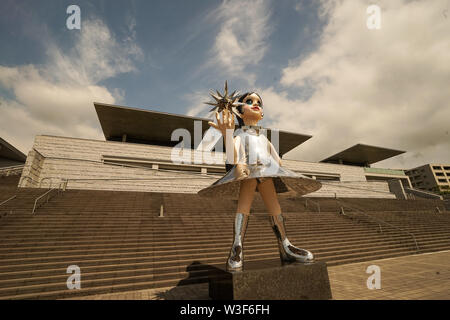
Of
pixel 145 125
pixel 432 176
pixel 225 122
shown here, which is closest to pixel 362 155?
pixel 145 125

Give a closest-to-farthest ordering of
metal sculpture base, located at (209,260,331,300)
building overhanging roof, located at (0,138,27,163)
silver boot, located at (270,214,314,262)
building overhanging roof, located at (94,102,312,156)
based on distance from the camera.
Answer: metal sculpture base, located at (209,260,331,300)
silver boot, located at (270,214,314,262)
building overhanging roof, located at (94,102,312,156)
building overhanging roof, located at (0,138,27,163)

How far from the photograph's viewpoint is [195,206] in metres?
12.1

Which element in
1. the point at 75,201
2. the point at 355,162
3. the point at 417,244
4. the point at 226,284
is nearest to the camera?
the point at 226,284

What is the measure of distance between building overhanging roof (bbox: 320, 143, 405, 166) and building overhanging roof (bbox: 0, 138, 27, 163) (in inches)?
1791

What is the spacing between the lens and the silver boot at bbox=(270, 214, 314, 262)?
115 inches

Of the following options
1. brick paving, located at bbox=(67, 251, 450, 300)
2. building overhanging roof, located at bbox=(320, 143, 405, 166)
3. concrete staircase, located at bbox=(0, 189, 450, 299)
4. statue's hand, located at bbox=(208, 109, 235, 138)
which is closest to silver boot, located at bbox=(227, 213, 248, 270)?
statue's hand, located at bbox=(208, 109, 235, 138)

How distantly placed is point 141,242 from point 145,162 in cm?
1360

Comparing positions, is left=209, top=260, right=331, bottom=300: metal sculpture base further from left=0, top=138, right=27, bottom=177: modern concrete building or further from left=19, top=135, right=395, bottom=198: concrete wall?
left=0, top=138, right=27, bottom=177: modern concrete building

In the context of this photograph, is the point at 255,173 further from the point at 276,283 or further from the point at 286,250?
the point at 276,283

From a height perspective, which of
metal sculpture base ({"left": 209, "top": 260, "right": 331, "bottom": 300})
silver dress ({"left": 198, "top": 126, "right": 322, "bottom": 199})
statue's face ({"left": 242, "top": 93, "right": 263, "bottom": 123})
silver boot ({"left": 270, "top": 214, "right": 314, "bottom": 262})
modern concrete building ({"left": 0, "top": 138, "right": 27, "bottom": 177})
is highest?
modern concrete building ({"left": 0, "top": 138, "right": 27, "bottom": 177})

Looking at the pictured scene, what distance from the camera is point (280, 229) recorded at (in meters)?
3.10
